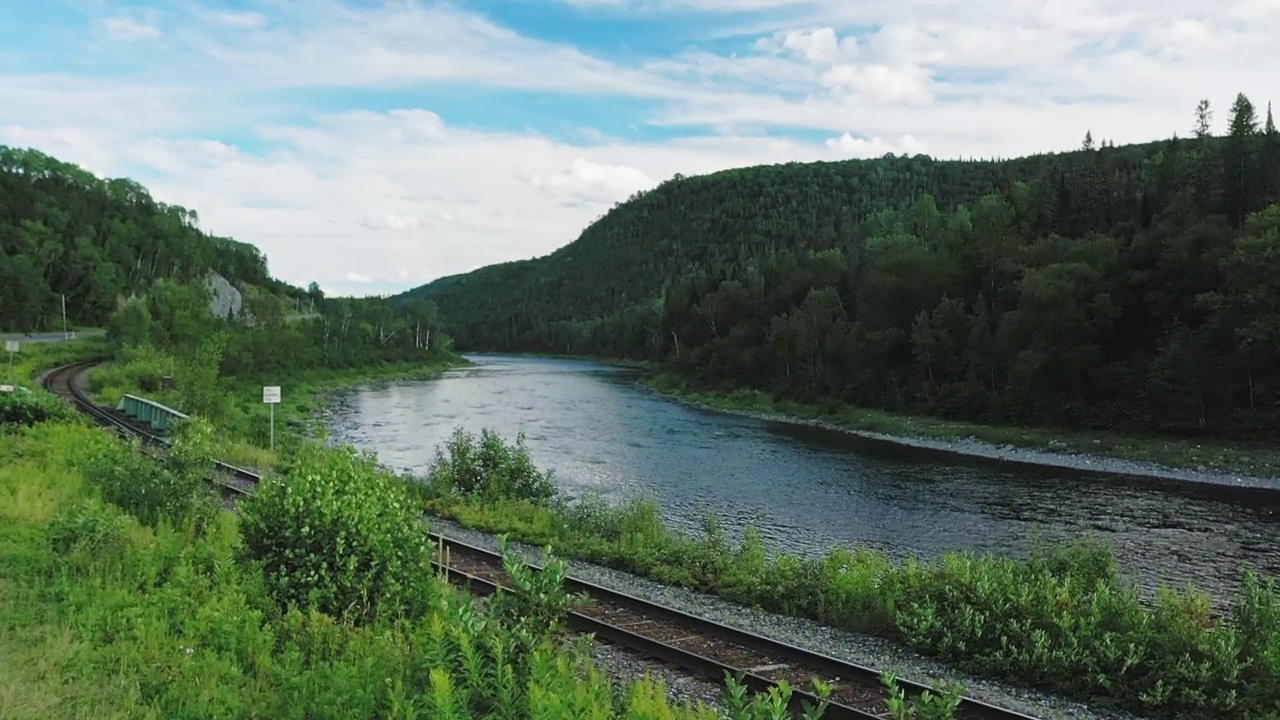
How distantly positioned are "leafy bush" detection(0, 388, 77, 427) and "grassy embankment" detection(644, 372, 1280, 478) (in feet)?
139

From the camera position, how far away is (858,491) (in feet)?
102

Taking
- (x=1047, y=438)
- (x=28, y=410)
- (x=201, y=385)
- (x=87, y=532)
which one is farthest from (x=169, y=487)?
(x=1047, y=438)

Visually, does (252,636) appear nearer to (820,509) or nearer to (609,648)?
(609,648)

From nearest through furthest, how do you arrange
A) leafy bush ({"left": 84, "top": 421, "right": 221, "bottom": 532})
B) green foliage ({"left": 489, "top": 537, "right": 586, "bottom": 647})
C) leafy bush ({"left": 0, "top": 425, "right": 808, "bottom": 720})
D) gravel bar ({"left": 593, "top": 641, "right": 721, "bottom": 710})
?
leafy bush ({"left": 0, "top": 425, "right": 808, "bottom": 720}) < green foliage ({"left": 489, "top": 537, "right": 586, "bottom": 647}) < gravel bar ({"left": 593, "top": 641, "right": 721, "bottom": 710}) < leafy bush ({"left": 84, "top": 421, "right": 221, "bottom": 532})

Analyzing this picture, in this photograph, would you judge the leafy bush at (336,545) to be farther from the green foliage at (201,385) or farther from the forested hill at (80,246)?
the forested hill at (80,246)

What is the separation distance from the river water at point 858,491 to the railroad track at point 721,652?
9518mm

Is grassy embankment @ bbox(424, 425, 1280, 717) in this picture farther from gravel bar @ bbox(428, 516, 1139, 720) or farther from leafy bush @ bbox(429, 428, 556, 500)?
leafy bush @ bbox(429, 428, 556, 500)

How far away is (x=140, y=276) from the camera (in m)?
114

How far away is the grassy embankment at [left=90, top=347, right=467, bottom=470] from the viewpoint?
28.9m

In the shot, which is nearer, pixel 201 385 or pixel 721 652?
pixel 721 652

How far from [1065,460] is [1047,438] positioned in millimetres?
4247

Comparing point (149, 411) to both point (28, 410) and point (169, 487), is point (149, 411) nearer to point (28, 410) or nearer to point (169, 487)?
point (28, 410)

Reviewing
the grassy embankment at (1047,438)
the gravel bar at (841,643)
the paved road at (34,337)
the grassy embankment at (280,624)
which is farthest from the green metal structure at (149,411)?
the paved road at (34,337)

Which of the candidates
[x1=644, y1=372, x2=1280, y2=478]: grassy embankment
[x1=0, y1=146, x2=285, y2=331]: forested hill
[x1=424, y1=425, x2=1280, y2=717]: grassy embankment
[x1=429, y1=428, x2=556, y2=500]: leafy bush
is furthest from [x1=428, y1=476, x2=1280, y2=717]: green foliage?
[x1=0, y1=146, x2=285, y2=331]: forested hill
